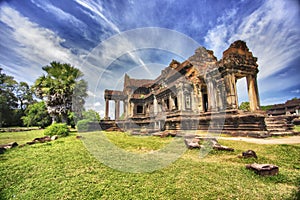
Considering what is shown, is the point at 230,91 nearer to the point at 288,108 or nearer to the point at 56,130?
the point at 56,130

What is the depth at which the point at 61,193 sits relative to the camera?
260 cm

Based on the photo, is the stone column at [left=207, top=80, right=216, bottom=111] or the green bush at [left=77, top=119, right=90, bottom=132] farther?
the green bush at [left=77, top=119, right=90, bottom=132]

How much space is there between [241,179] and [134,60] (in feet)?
22.8

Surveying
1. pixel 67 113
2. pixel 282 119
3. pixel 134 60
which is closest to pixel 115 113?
pixel 67 113

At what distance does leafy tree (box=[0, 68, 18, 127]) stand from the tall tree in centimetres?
1169

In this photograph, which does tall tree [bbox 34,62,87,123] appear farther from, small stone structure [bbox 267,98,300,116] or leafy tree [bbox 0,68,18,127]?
small stone structure [bbox 267,98,300,116]

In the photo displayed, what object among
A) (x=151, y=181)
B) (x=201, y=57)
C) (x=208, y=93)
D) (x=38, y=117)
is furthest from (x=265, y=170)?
(x=38, y=117)

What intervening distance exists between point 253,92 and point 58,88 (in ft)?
68.8

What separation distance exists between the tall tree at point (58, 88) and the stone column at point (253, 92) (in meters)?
19.6

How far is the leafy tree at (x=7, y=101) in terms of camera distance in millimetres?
25203

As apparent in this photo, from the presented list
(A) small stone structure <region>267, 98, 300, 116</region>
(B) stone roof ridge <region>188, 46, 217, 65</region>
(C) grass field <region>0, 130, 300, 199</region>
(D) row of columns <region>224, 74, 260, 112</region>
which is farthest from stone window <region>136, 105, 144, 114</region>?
(A) small stone structure <region>267, 98, 300, 116</region>

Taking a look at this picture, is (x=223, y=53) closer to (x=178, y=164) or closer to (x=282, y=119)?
(x=282, y=119)

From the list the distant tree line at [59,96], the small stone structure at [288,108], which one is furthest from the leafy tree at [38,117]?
the small stone structure at [288,108]

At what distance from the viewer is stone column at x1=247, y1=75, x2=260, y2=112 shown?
41.4ft
